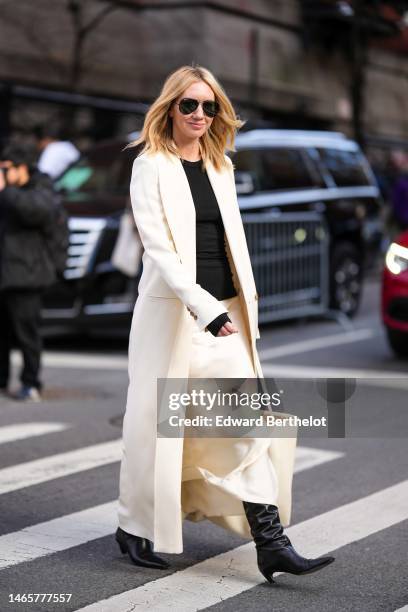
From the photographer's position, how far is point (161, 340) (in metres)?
4.71

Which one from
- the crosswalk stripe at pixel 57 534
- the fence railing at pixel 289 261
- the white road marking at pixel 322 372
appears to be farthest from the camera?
the fence railing at pixel 289 261

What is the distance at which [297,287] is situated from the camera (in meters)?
13.1

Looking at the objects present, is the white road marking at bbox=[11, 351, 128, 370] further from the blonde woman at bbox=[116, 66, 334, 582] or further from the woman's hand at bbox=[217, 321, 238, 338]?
the woman's hand at bbox=[217, 321, 238, 338]

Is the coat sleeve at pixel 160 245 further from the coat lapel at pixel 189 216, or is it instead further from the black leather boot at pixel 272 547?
the black leather boot at pixel 272 547

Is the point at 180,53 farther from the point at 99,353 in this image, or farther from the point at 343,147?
the point at 99,353

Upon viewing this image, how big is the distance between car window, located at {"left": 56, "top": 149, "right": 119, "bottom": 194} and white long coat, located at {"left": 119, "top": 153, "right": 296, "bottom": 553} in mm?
7616

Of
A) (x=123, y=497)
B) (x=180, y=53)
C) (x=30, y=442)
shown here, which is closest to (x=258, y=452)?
(x=123, y=497)

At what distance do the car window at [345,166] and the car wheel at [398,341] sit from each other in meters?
3.55

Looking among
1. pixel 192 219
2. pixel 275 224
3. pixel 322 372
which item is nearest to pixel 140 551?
pixel 192 219

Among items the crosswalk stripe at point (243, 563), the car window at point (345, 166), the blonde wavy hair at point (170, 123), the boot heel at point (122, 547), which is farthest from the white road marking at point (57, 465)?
the car window at point (345, 166)

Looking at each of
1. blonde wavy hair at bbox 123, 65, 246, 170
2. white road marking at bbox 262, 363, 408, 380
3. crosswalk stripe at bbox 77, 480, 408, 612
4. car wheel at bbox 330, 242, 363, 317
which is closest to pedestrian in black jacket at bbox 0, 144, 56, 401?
white road marking at bbox 262, 363, 408, 380

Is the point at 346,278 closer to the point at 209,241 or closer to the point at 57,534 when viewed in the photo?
the point at 57,534

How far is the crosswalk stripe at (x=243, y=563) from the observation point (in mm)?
4477

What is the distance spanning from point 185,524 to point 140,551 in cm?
76
